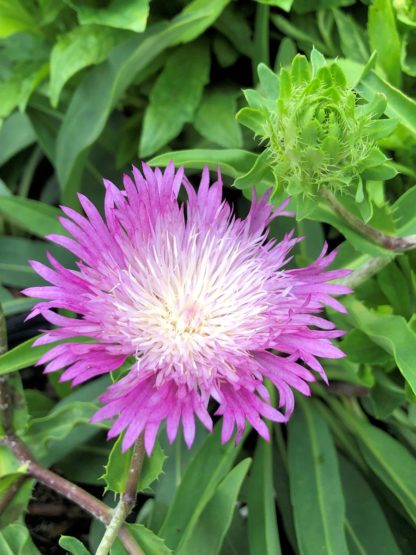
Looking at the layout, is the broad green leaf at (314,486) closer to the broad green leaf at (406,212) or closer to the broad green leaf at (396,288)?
the broad green leaf at (396,288)

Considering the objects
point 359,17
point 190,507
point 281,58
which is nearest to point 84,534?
point 190,507

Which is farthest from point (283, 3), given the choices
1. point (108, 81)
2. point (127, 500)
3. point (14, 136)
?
point (127, 500)

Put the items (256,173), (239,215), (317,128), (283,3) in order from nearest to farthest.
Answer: (317,128) < (256,173) < (283,3) < (239,215)

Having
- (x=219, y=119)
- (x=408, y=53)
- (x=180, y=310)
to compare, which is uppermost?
(x=408, y=53)

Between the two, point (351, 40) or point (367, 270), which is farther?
point (351, 40)

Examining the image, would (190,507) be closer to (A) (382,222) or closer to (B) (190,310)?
(B) (190,310)

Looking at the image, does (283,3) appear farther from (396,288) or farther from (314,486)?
(314,486)
